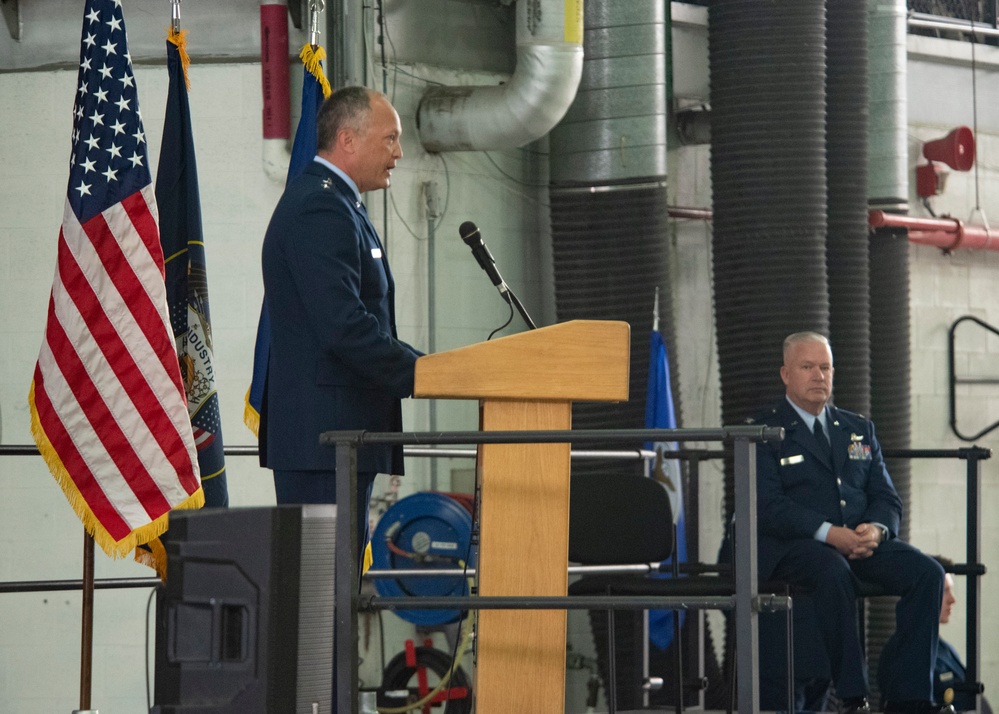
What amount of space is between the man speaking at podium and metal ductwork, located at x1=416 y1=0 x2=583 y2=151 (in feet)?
7.99

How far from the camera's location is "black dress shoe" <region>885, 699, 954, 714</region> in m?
3.76

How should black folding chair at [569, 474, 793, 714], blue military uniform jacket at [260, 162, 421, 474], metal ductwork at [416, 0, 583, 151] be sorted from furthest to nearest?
metal ductwork at [416, 0, 583, 151]
black folding chair at [569, 474, 793, 714]
blue military uniform jacket at [260, 162, 421, 474]

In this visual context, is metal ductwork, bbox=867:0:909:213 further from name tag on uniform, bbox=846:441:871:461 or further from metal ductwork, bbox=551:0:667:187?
name tag on uniform, bbox=846:441:871:461

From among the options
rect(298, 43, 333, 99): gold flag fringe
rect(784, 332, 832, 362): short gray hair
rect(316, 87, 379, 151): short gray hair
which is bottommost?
rect(784, 332, 832, 362): short gray hair

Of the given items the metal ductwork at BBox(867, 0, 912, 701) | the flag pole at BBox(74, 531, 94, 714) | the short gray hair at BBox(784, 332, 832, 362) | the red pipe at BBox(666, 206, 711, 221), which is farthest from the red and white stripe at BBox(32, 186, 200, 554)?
the metal ductwork at BBox(867, 0, 912, 701)

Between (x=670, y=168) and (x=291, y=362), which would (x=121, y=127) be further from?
(x=670, y=168)

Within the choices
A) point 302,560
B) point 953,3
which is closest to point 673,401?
point 953,3

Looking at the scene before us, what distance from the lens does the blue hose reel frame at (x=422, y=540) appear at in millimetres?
4906

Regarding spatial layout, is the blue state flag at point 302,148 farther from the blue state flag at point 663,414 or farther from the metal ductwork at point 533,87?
the blue state flag at point 663,414

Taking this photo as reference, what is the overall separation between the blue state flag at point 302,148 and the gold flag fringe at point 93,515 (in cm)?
66

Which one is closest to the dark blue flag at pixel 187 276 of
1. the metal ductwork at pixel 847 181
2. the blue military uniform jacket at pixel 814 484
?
the blue military uniform jacket at pixel 814 484

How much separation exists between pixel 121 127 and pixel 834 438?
91.4 inches

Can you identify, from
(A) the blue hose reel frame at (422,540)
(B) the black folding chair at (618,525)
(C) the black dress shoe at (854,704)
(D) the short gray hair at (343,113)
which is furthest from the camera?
(A) the blue hose reel frame at (422,540)

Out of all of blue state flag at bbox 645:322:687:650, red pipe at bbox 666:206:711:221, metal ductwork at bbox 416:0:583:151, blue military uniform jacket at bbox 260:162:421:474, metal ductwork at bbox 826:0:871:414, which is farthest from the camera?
red pipe at bbox 666:206:711:221
